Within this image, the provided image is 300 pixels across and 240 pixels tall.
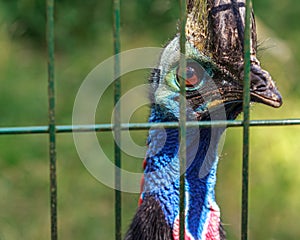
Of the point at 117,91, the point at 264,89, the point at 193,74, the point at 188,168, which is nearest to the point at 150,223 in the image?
the point at 188,168

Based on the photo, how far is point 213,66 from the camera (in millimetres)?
1965

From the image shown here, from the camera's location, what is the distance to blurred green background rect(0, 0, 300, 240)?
12.5 feet

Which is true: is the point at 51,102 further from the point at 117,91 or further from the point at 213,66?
the point at 213,66

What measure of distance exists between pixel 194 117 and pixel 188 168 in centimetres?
15

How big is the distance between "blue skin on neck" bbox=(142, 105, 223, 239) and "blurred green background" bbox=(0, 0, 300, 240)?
1375 mm

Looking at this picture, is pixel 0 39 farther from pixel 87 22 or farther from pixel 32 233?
pixel 32 233

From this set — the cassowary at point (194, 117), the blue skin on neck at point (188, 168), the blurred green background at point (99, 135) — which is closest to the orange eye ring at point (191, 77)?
the cassowary at point (194, 117)

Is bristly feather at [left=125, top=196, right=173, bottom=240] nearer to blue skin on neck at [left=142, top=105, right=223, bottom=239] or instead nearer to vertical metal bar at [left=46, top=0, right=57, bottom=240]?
blue skin on neck at [left=142, top=105, right=223, bottom=239]

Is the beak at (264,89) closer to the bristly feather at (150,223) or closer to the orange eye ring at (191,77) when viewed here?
the orange eye ring at (191,77)

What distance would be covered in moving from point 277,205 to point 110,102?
50.5 inches

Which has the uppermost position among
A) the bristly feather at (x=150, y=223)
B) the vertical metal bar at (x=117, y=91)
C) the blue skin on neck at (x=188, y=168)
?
the vertical metal bar at (x=117, y=91)

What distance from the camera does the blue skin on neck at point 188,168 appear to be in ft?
6.89

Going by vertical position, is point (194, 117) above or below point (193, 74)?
below

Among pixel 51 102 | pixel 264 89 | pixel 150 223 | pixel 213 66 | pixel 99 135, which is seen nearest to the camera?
pixel 51 102
